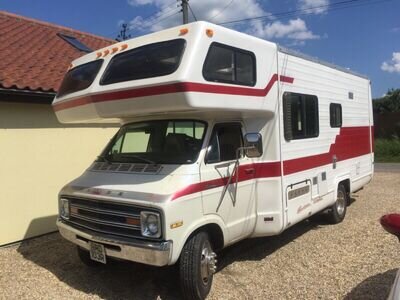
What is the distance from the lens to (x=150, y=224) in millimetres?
4738

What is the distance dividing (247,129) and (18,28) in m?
7.60

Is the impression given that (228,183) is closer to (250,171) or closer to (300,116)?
(250,171)

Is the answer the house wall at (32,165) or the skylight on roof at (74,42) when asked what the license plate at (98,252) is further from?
the skylight on roof at (74,42)

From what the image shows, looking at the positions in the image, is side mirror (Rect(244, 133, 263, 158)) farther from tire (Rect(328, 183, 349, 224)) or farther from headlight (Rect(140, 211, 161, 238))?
tire (Rect(328, 183, 349, 224))

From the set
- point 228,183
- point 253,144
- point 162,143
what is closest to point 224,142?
point 253,144

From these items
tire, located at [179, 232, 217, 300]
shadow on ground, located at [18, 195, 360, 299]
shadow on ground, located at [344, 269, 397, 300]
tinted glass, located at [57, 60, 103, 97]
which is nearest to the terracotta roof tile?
tinted glass, located at [57, 60, 103, 97]

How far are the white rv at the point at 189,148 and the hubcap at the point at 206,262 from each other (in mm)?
18

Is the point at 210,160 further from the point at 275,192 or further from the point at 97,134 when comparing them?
the point at 97,134

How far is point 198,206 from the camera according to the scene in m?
5.07

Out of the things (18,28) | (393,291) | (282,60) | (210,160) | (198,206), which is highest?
(18,28)

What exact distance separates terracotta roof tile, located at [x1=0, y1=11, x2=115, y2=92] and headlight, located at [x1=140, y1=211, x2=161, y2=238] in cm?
392

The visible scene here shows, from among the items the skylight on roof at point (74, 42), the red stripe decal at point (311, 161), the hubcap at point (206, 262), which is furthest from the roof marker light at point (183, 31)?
the skylight on roof at point (74, 42)

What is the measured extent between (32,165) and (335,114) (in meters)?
5.49

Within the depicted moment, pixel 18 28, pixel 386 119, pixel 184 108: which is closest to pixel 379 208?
pixel 184 108
